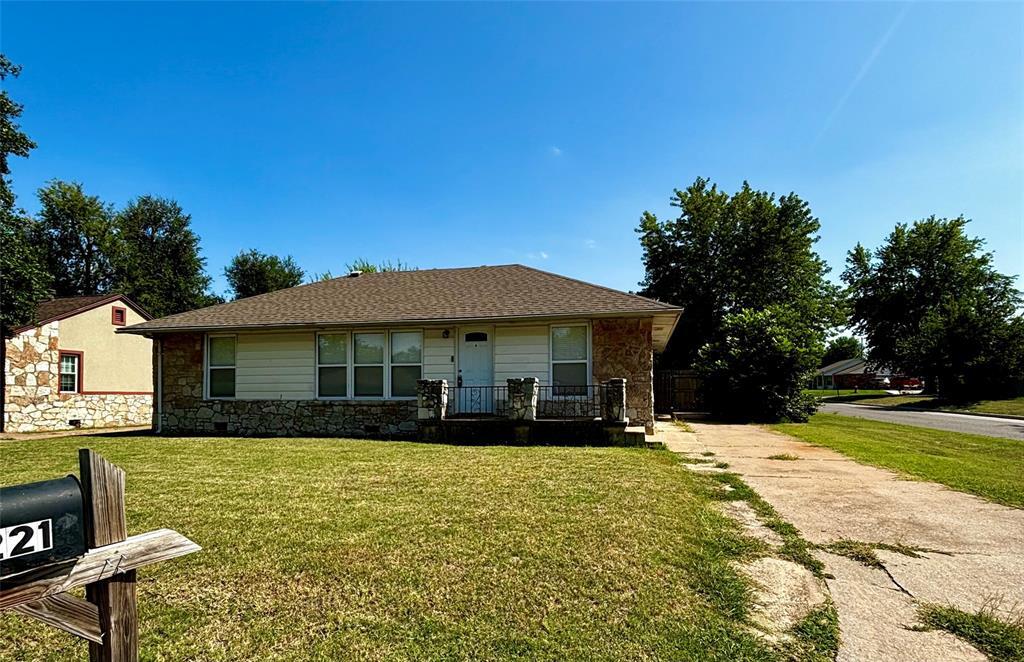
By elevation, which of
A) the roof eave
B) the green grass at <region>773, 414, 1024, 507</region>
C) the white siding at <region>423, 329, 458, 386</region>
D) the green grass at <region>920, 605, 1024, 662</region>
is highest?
the roof eave

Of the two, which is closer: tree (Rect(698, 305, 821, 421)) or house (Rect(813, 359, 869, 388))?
tree (Rect(698, 305, 821, 421))

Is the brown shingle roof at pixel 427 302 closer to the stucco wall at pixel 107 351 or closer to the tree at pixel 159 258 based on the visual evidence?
the stucco wall at pixel 107 351

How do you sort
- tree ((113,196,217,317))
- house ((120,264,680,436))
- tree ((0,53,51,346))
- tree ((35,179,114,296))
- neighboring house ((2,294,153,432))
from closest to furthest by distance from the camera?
house ((120,264,680,436)) → tree ((0,53,51,346)) → neighboring house ((2,294,153,432)) → tree ((35,179,114,296)) → tree ((113,196,217,317))

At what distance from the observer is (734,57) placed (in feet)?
32.5

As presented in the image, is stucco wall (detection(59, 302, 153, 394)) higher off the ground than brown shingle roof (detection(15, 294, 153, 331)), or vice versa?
brown shingle roof (detection(15, 294, 153, 331))

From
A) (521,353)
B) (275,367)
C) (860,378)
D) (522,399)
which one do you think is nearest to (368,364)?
(275,367)

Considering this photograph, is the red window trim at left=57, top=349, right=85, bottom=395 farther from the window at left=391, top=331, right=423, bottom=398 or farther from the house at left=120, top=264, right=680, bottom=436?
the window at left=391, top=331, right=423, bottom=398

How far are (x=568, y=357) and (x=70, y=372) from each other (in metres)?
17.0

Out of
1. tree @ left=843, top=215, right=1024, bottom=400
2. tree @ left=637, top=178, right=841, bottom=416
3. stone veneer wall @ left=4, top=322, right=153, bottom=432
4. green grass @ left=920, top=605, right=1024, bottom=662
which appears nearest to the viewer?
green grass @ left=920, top=605, right=1024, bottom=662

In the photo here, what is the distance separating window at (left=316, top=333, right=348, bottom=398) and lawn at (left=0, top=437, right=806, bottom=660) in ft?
20.7

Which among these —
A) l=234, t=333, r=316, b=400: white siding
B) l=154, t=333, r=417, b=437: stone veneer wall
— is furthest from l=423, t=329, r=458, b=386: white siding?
l=234, t=333, r=316, b=400: white siding

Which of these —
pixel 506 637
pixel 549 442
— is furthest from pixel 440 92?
pixel 506 637

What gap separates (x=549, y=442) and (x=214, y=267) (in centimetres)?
3409

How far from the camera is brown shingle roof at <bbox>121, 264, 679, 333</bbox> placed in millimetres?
11438
